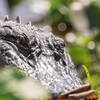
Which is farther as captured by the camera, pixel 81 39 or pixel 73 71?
pixel 81 39

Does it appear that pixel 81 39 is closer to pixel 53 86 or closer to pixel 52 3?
pixel 52 3

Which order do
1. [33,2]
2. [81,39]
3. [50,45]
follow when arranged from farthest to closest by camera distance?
[33,2]
[81,39]
[50,45]

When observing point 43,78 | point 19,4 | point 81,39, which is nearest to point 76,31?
point 81,39

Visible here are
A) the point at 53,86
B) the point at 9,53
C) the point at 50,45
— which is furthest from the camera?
the point at 50,45

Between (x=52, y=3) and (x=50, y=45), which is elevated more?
(x=52, y=3)

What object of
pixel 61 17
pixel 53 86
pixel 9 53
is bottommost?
Result: pixel 53 86
